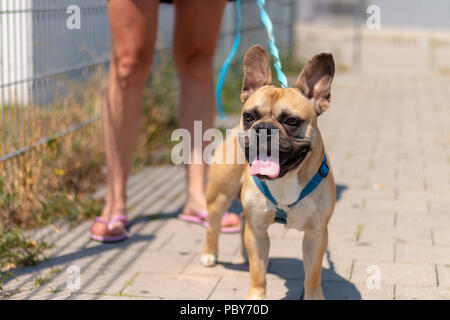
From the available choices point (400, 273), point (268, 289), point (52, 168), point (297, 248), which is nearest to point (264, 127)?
point (268, 289)

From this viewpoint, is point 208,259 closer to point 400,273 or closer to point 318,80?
point 400,273

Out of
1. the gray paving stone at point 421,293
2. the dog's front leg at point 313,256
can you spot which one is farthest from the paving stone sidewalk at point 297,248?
the dog's front leg at point 313,256

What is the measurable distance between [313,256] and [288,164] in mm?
585

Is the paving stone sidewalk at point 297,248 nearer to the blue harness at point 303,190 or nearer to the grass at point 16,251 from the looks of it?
the grass at point 16,251

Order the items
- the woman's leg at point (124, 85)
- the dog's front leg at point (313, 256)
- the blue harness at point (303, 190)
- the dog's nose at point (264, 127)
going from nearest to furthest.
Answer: the dog's nose at point (264, 127)
the blue harness at point (303, 190)
the dog's front leg at point (313, 256)
the woman's leg at point (124, 85)

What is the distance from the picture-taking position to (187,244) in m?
4.55

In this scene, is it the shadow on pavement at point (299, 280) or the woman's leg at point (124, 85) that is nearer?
the shadow on pavement at point (299, 280)

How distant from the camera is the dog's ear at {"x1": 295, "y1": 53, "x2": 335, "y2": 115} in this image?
3.13 m

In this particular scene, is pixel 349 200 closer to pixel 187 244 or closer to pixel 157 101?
pixel 187 244

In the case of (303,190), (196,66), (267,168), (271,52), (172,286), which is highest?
(271,52)

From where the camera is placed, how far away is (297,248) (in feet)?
14.5

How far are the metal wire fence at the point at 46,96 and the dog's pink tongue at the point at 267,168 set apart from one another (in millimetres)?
2238

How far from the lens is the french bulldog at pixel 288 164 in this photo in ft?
9.82
